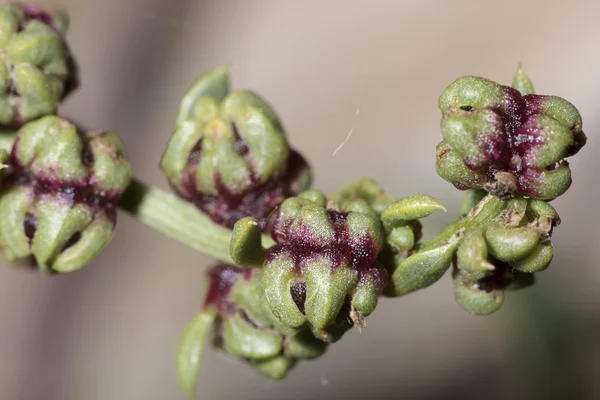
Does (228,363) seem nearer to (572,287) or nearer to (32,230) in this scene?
(572,287)

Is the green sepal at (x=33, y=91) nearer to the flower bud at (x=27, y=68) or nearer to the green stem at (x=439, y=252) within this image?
the flower bud at (x=27, y=68)

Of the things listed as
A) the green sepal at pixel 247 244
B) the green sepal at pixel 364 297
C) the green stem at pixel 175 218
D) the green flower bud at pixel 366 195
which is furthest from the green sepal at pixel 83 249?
the green sepal at pixel 364 297

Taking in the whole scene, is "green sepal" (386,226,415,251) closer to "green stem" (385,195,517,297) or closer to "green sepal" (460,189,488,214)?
"green stem" (385,195,517,297)

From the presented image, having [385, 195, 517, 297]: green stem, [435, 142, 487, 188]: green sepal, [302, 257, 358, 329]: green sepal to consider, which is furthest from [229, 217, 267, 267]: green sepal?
[435, 142, 487, 188]: green sepal

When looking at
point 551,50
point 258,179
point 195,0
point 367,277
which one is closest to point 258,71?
point 195,0

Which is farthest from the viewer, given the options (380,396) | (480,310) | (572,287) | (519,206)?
(380,396)

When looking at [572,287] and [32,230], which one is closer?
[32,230]
